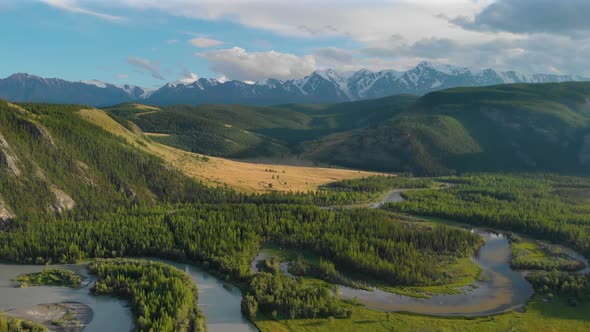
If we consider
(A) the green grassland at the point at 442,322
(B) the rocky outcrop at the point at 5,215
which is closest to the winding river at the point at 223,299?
(A) the green grassland at the point at 442,322

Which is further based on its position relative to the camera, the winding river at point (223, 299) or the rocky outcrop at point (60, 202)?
the rocky outcrop at point (60, 202)

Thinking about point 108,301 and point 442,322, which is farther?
point 108,301

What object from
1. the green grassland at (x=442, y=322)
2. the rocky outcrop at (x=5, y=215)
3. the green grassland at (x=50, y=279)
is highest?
the rocky outcrop at (x=5, y=215)

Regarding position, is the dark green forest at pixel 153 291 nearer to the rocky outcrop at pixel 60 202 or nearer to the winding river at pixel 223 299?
the winding river at pixel 223 299

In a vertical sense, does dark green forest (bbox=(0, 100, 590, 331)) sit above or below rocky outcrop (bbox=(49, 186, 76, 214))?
below

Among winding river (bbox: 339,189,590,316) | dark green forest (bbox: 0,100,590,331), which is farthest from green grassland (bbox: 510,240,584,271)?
dark green forest (bbox: 0,100,590,331)

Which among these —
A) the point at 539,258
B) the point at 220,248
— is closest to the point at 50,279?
the point at 220,248

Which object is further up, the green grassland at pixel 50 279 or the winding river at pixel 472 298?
the green grassland at pixel 50 279

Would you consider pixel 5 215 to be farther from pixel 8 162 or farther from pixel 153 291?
pixel 153 291

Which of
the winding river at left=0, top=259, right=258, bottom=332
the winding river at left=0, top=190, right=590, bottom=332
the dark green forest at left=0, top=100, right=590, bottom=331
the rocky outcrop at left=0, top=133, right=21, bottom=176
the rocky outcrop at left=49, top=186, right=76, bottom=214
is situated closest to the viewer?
the winding river at left=0, top=259, right=258, bottom=332

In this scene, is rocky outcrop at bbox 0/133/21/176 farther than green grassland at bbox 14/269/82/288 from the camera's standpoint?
Yes

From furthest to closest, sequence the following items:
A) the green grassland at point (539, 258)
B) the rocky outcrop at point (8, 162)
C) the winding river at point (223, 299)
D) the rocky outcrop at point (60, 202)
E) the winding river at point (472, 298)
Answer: the rocky outcrop at point (8, 162)
the rocky outcrop at point (60, 202)
the green grassland at point (539, 258)
the winding river at point (472, 298)
the winding river at point (223, 299)

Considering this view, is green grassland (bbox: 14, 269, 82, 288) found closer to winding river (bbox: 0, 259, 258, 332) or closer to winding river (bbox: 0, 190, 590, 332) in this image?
winding river (bbox: 0, 259, 258, 332)
